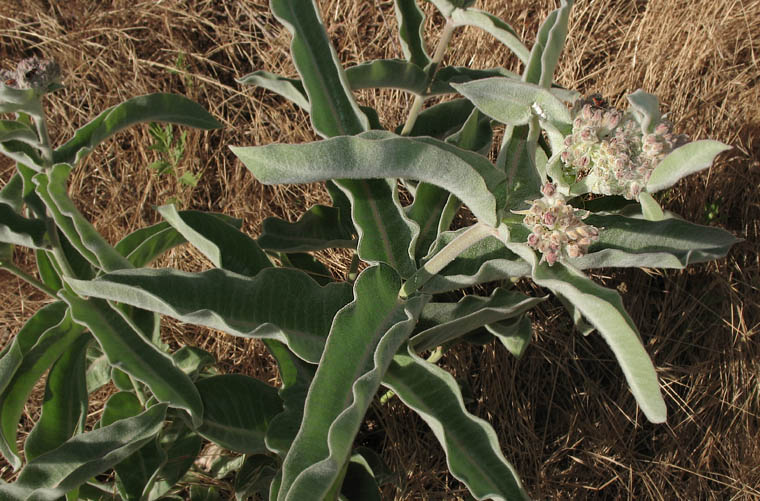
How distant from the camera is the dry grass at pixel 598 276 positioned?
7.54 feet

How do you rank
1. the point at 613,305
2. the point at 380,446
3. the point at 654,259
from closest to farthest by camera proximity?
the point at 613,305 < the point at 654,259 < the point at 380,446

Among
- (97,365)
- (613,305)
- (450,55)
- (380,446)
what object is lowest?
(380,446)

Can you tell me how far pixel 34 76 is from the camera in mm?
1396

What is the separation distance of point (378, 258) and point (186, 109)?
2.04 ft

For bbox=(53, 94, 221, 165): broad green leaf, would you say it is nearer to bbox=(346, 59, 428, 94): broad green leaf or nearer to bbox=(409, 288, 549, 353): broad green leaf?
bbox=(346, 59, 428, 94): broad green leaf

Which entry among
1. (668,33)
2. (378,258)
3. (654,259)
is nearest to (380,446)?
(378,258)

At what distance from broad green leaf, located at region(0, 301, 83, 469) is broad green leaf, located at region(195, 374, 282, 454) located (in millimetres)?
318

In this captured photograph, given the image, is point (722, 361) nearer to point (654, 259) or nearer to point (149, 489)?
→ point (654, 259)

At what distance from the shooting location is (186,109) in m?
1.58

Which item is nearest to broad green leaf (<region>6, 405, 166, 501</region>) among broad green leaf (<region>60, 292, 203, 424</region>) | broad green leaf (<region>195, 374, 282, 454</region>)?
broad green leaf (<region>60, 292, 203, 424</region>)

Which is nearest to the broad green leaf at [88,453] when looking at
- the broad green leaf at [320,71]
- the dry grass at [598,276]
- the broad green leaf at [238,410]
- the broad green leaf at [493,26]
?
the broad green leaf at [238,410]

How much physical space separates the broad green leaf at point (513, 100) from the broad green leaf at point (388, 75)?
0.42 m

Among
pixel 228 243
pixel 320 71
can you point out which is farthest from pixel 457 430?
pixel 320 71

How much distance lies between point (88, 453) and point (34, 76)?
2.56 ft
